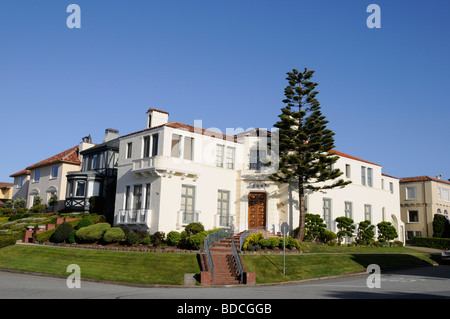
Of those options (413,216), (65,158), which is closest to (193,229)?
(65,158)

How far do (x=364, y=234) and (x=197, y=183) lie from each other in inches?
613

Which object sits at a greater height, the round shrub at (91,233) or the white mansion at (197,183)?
the white mansion at (197,183)

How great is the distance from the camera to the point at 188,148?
27000 mm

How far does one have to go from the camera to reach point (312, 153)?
1106 inches

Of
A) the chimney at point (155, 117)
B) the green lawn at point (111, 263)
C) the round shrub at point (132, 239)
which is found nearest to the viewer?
the green lawn at point (111, 263)

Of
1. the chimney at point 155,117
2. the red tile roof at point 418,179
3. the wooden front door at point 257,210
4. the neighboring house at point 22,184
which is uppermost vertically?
the chimney at point 155,117

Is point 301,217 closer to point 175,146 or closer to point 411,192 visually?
point 175,146

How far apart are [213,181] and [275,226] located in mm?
5317

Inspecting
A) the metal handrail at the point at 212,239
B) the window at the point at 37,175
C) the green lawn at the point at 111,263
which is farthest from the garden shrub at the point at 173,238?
the window at the point at 37,175

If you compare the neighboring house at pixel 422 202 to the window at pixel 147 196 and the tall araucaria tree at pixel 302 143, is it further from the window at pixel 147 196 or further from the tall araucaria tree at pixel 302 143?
the window at pixel 147 196

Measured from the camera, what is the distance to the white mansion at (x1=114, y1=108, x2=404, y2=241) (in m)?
25.3

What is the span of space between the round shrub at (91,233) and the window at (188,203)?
196 inches

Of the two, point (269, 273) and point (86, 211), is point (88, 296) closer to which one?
point (269, 273)

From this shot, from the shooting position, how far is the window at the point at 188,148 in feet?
88.0
